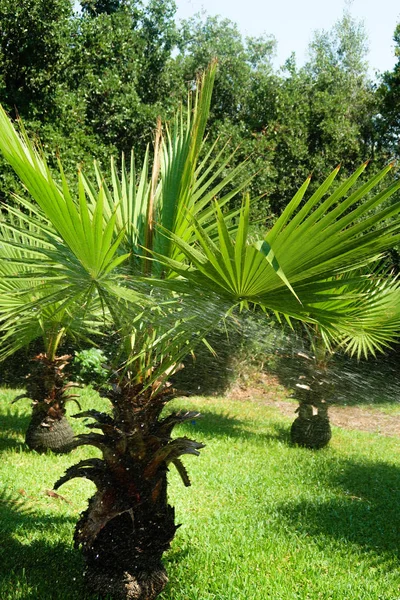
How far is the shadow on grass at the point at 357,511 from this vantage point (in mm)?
5023

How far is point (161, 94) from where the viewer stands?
Result: 1642 cm

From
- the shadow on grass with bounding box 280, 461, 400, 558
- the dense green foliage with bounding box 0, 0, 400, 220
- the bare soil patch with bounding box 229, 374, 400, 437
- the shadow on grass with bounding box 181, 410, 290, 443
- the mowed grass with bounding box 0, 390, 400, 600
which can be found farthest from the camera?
the dense green foliage with bounding box 0, 0, 400, 220

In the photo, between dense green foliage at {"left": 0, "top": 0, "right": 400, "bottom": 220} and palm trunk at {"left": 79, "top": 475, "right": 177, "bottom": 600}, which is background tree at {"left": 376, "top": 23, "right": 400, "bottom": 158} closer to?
dense green foliage at {"left": 0, "top": 0, "right": 400, "bottom": 220}

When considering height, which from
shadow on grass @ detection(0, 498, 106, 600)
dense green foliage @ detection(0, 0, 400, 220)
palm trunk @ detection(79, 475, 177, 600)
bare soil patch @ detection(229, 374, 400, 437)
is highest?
dense green foliage @ detection(0, 0, 400, 220)

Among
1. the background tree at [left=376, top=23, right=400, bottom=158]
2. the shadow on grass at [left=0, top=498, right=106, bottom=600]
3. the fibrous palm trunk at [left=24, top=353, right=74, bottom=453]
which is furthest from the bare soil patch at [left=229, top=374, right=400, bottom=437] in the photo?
the shadow on grass at [left=0, top=498, right=106, bottom=600]

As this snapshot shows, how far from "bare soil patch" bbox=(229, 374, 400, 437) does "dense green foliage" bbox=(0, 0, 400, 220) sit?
341cm

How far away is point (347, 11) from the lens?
26.9 metres

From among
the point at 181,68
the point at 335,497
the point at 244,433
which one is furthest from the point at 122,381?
the point at 181,68

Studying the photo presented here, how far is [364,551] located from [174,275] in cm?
281

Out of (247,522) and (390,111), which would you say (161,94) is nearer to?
(390,111)

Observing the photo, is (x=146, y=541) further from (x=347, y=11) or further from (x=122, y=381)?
(x=347, y=11)

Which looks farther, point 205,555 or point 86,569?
point 205,555

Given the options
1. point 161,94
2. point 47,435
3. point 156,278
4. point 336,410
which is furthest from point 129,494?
point 161,94

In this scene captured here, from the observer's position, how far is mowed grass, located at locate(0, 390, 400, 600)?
153 inches
